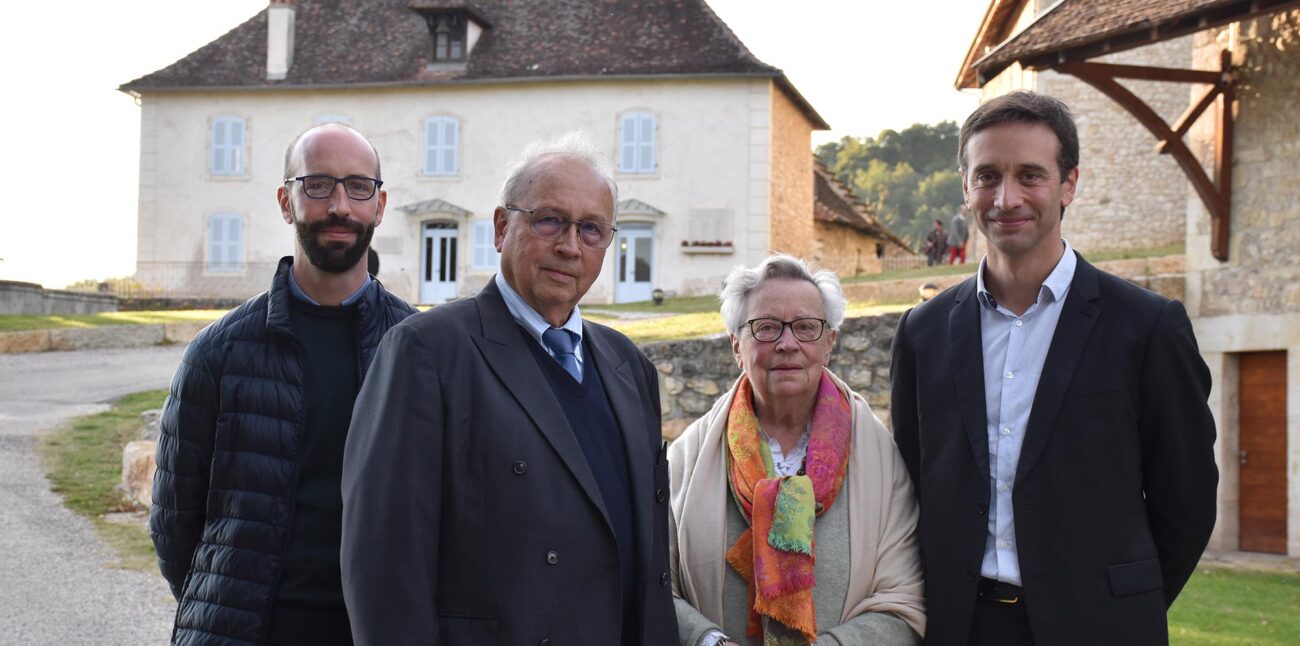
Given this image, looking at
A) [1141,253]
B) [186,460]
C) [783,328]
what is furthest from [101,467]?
[1141,253]

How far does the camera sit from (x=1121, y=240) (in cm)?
1911

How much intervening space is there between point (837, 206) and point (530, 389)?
32318 millimetres

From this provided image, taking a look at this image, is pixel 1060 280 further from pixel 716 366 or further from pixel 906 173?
pixel 906 173

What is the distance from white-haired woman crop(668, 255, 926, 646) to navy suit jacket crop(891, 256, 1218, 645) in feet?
0.65

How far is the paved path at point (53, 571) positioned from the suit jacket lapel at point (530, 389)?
4.65 meters

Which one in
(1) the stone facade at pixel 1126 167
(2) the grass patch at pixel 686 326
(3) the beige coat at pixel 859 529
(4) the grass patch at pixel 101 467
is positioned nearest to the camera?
(3) the beige coat at pixel 859 529

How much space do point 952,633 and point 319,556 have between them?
1.65m

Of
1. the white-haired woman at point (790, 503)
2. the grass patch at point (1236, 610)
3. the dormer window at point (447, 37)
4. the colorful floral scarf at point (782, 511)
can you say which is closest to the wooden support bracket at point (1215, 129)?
the grass patch at point (1236, 610)

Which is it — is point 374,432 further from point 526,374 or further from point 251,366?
point 251,366

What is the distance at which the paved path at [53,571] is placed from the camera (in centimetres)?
Result: 661

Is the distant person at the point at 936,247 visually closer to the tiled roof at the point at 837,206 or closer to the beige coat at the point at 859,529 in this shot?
the tiled roof at the point at 837,206

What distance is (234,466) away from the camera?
2.94m

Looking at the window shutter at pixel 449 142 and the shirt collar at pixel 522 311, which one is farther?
the window shutter at pixel 449 142

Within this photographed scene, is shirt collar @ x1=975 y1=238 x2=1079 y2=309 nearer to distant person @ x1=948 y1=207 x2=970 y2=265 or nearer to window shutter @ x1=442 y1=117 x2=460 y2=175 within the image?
distant person @ x1=948 y1=207 x2=970 y2=265
